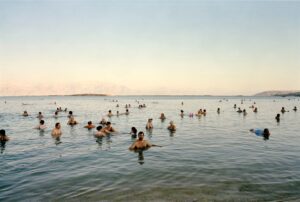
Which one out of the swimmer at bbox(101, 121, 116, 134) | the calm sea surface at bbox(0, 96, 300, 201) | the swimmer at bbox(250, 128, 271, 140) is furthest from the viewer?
the swimmer at bbox(101, 121, 116, 134)

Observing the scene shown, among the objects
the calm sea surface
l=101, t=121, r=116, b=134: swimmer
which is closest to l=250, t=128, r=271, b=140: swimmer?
the calm sea surface

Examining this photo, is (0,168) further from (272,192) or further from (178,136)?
(178,136)

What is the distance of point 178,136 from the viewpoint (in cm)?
2647

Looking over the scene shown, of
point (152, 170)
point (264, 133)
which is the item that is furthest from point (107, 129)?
point (264, 133)

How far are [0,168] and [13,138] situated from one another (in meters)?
11.1

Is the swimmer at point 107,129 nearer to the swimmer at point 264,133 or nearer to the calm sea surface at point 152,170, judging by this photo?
the calm sea surface at point 152,170

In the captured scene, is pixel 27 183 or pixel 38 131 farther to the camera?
pixel 38 131

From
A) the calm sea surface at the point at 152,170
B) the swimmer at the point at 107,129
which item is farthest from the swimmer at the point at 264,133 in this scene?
the swimmer at the point at 107,129

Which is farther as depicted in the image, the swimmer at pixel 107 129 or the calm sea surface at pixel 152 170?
the swimmer at pixel 107 129

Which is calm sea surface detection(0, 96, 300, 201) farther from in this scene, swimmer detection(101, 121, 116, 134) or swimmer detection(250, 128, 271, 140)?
swimmer detection(101, 121, 116, 134)

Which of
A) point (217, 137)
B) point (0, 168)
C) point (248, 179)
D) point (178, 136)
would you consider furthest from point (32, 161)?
point (217, 137)

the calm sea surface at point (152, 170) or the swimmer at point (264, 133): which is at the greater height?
the swimmer at point (264, 133)

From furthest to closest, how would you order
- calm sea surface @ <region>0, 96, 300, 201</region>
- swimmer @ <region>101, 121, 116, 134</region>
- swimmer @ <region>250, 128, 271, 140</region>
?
swimmer @ <region>101, 121, 116, 134</region> → swimmer @ <region>250, 128, 271, 140</region> → calm sea surface @ <region>0, 96, 300, 201</region>

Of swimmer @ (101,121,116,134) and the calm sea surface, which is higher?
swimmer @ (101,121,116,134)
